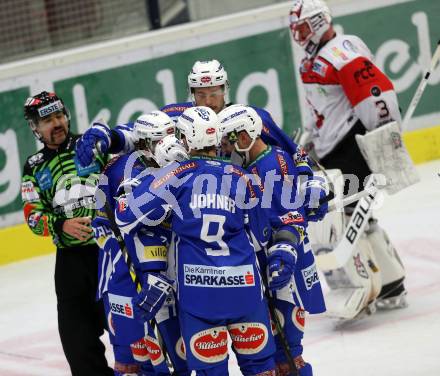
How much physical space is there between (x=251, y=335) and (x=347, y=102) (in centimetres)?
227

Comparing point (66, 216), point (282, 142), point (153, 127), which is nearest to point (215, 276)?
point (153, 127)

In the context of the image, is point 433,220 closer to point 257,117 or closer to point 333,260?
point 333,260

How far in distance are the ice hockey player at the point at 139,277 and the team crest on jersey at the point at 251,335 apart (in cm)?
30

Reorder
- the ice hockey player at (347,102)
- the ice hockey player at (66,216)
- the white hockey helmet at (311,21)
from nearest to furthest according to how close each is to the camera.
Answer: the ice hockey player at (66,216), the ice hockey player at (347,102), the white hockey helmet at (311,21)

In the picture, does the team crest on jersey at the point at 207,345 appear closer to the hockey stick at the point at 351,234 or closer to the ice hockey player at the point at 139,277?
the ice hockey player at the point at 139,277

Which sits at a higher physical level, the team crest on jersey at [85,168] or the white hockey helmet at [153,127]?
the white hockey helmet at [153,127]

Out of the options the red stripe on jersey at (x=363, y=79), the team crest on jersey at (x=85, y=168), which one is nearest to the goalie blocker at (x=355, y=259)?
the red stripe on jersey at (x=363, y=79)

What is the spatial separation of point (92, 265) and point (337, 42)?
5.94 ft

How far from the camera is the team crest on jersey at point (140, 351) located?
490 centimetres

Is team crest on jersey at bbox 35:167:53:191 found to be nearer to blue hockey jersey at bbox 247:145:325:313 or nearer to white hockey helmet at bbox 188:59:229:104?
white hockey helmet at bbox 188:59:229:104

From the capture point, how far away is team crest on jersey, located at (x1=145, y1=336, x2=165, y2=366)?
4.79m

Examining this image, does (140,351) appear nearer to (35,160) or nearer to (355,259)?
(35,160)

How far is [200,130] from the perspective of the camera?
169 inches

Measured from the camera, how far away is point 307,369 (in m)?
4.76
